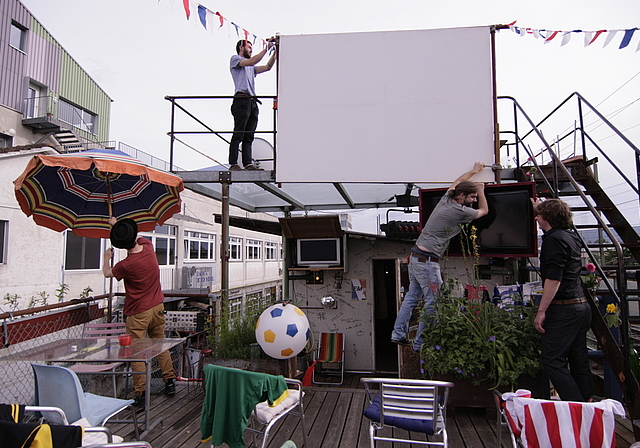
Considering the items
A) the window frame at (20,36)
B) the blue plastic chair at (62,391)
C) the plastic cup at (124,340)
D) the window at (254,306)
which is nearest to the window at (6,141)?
the window frame at (20,36)

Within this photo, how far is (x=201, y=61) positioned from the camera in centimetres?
628

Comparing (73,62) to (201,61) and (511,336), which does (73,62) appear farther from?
(511,336)

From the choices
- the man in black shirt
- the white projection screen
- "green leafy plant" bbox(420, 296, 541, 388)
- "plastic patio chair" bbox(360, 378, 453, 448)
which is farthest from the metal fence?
the man in black shirt

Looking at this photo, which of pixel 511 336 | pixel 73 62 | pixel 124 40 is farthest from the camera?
pixel 73 62

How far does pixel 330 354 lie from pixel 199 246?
15382 mm

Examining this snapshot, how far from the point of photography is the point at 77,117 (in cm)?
2223

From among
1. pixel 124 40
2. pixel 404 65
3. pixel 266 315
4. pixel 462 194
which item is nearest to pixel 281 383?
pixel 266 315

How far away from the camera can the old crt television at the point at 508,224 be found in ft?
15.7

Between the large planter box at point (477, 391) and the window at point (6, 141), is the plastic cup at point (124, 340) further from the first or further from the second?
the window at point (6, 141)

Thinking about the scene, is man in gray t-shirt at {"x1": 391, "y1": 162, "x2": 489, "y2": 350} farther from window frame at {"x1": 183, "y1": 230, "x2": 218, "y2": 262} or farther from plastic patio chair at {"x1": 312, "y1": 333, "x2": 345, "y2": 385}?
window frame at {"x1": 183, "y1": 230, "x2": 218, "y2": 262}

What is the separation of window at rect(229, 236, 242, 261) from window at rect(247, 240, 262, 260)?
1.65 m

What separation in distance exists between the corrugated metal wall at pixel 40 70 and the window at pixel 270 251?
13026 mm

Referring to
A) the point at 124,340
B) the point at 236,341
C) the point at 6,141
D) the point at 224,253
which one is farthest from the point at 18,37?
the point at 124,340

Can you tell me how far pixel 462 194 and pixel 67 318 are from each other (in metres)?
5.21
